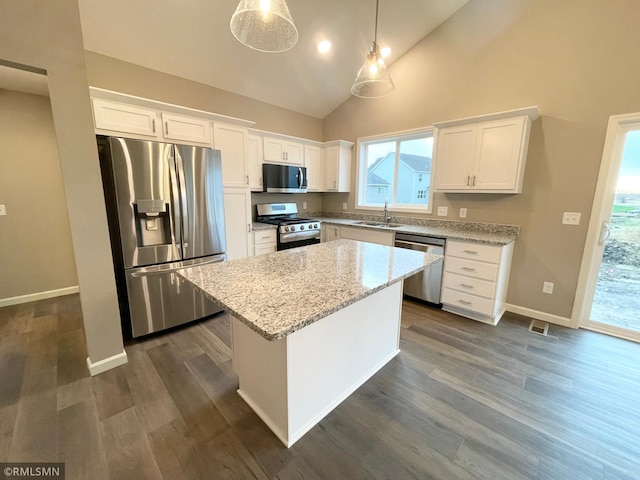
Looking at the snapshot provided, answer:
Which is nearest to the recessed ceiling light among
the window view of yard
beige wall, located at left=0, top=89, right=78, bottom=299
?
the window view of yard

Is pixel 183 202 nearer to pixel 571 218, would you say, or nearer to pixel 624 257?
pixel 571 218

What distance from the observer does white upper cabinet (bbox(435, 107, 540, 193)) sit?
2648mm

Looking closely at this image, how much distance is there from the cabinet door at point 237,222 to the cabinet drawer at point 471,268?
2455mm

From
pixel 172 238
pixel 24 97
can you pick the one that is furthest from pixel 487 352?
pixel 24 97

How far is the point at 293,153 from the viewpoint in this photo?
4137 millimetres

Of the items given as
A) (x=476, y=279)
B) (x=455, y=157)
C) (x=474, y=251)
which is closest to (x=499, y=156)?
(x=455, y=157)

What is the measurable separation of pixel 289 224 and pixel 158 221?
5.58 feet

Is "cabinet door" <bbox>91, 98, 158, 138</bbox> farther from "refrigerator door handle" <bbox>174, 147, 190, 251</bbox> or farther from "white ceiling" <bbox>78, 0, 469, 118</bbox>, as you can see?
"white ceiling" <bbox>78, 0, 469, 118</bbox>

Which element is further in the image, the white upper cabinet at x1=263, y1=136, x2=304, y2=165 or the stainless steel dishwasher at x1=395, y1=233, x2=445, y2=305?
the white upper cabinet at x1=263, y1=136, x2=304, y2=165

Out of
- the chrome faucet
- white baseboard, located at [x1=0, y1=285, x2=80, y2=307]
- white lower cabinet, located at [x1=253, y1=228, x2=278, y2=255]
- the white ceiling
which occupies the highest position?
the white ceiling

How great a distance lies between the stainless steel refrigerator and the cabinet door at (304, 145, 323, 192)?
1949mm

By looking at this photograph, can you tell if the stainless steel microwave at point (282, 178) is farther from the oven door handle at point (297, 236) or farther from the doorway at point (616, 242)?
the doorway at point (616, 242)

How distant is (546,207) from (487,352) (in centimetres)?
172

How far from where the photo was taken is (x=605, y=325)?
2.65 m
